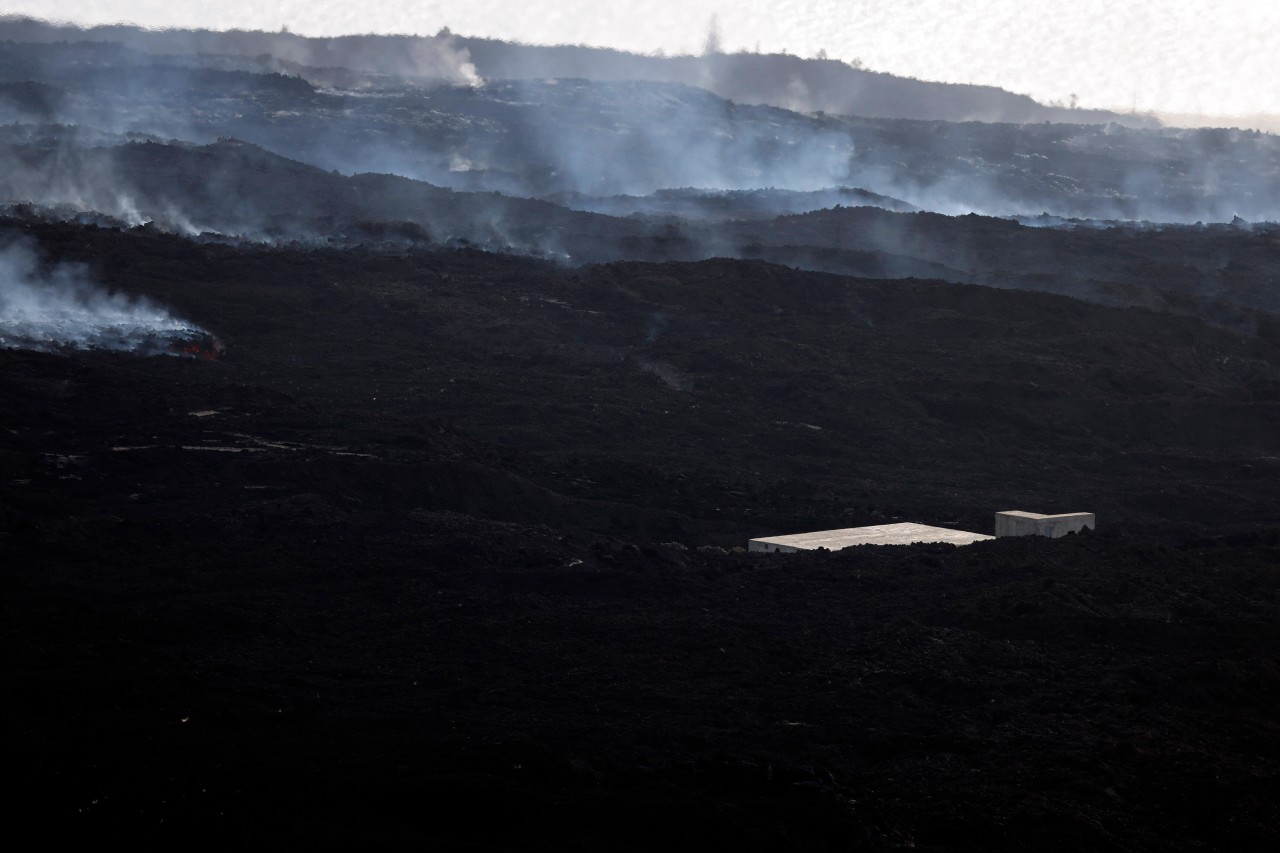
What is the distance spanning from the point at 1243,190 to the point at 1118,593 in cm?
9092

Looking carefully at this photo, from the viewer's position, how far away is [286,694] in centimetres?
1440

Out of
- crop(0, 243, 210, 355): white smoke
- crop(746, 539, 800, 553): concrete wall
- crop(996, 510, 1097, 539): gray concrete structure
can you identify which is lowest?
crop(746, 539, 800, 553): concrete wall

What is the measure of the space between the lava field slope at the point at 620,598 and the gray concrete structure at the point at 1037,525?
1.14 m

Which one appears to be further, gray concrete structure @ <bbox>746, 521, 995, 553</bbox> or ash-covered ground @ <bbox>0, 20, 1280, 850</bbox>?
gray concrete structure @ <bbox>746, 521, 995, 553</bbox>

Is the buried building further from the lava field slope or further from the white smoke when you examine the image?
the white smoke

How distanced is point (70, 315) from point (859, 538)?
2144 centimetres

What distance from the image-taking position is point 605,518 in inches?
1000

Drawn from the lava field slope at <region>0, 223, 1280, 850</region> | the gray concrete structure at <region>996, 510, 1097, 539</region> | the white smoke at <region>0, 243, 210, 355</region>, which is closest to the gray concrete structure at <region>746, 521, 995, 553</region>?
the gray concrete structure at <region>996, 510, 1097, 539</region>

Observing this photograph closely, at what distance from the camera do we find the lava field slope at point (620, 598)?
11844 mm

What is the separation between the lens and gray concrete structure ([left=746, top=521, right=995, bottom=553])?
23.3 metres

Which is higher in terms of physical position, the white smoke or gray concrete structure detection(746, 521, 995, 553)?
the white smoke

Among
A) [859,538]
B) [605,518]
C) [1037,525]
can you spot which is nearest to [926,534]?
[859,538]

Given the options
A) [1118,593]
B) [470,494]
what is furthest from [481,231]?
[1118,593]

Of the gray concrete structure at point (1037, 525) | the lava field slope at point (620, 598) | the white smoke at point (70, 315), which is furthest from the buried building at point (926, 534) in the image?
the white smoke at point (70, 315)
